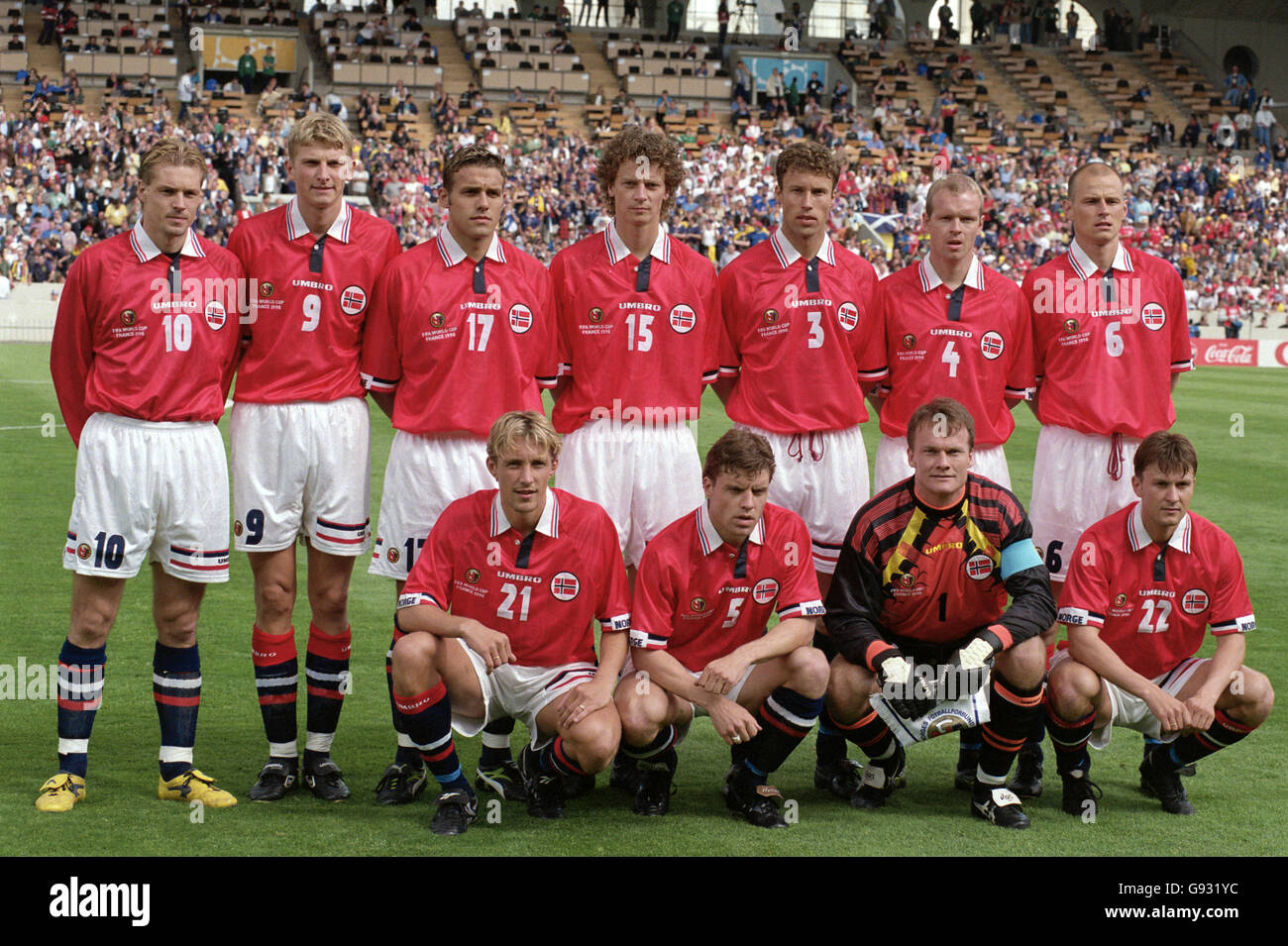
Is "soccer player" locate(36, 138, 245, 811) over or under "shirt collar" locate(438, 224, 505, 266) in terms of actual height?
under

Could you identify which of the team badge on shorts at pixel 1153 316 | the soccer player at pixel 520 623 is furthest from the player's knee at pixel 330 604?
the team badge on shorts at pixel 1153 316

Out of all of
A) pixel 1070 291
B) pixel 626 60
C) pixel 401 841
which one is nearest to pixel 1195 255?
pixel 626 60

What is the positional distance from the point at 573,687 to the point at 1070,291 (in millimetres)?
2567

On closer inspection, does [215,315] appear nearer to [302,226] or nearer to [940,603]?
[302,226]

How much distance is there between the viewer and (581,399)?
5297 millimetres

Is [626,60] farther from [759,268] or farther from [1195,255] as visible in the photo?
[759,268]

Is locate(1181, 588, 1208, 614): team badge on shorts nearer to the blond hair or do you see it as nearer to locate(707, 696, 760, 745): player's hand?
locate(707, 696, 760, 745): player's hand

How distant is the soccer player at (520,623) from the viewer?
4.50 meters

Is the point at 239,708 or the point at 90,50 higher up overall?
the point at 90,50

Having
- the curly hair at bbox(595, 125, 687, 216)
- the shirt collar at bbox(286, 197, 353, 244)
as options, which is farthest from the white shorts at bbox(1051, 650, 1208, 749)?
the shirt collar at bbox(286, 197, 353, 244)

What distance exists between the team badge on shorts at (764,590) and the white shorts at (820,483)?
A: 2.08 ft

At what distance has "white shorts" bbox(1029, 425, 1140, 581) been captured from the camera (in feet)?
18.1

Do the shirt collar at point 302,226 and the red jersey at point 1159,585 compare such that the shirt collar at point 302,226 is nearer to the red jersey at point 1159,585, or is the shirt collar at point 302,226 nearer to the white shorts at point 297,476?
the white shorts at point 297,476

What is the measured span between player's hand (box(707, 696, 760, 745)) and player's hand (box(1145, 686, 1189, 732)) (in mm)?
1314
